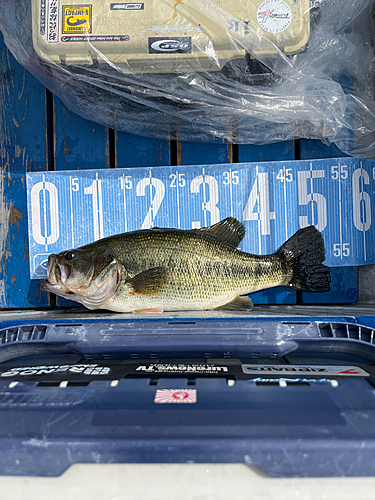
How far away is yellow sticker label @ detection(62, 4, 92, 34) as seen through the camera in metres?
1.51

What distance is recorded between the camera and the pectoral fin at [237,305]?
5.44 feet

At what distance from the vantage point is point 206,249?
163cm

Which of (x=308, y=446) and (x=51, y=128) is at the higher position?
(x=51, y=128)

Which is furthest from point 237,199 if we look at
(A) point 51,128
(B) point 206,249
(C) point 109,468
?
(C) point 109,468

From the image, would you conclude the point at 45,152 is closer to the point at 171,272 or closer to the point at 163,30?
the point at 163,30

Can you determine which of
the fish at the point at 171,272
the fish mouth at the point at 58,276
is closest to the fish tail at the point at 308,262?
the fish at the point at 171,272

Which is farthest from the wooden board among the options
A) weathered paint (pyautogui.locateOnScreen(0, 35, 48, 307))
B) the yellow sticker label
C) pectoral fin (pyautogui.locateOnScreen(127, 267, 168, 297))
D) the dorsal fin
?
pectoral fin (pyautogui.locateOnScreen(127, 267, 168, 297))

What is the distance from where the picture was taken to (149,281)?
5.20 ft

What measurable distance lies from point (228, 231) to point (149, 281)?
1.72 ft

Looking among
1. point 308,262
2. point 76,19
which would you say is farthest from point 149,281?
point 76,19

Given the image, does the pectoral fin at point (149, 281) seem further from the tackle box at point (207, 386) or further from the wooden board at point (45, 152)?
the wooden board at point (45, 152)

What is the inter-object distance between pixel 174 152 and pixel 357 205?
119 centimetres

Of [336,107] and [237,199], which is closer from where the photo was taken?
[336,107]

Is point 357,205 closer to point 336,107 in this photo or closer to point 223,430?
point 336,107
